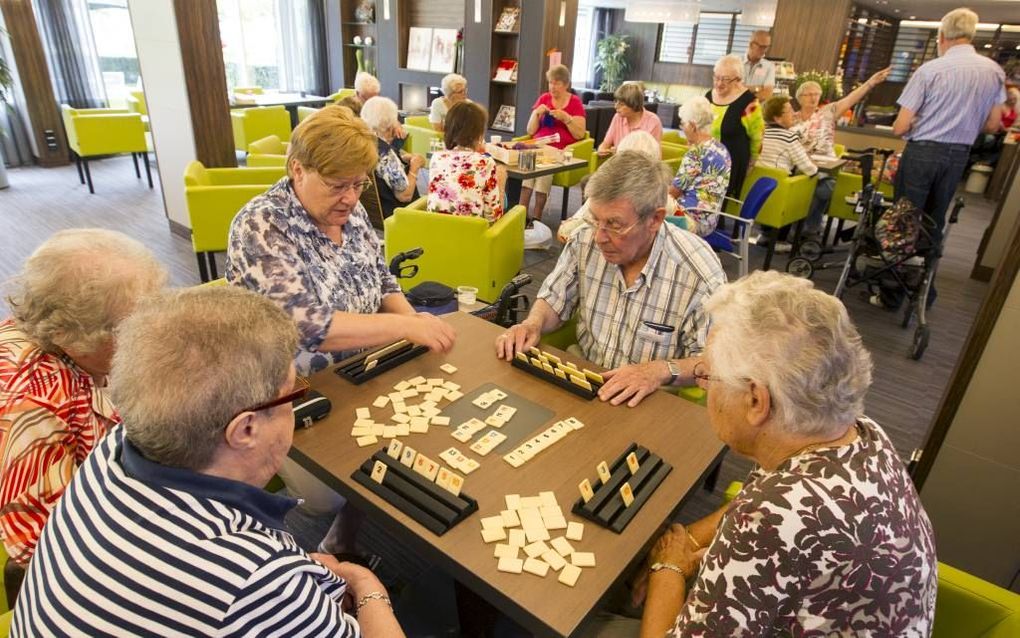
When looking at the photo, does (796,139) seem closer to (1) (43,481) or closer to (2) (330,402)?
(2) (330,402)

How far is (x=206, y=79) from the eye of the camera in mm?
4457

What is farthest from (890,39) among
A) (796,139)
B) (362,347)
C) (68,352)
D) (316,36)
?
(68,352)

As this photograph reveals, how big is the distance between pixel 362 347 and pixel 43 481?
0.83 meters

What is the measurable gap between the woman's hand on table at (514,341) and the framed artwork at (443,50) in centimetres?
690

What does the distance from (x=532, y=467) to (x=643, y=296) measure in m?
0.85

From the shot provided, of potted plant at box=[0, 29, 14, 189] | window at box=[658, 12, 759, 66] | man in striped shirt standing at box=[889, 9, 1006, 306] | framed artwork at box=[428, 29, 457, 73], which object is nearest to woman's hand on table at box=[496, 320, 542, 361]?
man in striped shirt standing at box=[889, 9, 1006, 306]

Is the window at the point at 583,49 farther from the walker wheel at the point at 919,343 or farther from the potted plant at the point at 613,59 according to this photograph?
the walker wheel at the point at 919,343

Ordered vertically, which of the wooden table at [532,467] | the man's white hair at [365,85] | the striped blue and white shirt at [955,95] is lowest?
the wooden table at [532,467]

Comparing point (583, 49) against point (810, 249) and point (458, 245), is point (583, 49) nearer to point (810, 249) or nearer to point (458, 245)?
point (810, 249)

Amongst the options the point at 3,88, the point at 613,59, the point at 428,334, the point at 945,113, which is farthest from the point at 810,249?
the point at 3,88

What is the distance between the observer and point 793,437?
100 centimetres

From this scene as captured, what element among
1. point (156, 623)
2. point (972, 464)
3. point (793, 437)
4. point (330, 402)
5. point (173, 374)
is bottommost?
point (972, 464)

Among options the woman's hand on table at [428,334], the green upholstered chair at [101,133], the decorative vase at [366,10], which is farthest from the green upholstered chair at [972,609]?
the decorative vase at [366,10]

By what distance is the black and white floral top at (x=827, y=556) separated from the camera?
891 mm
